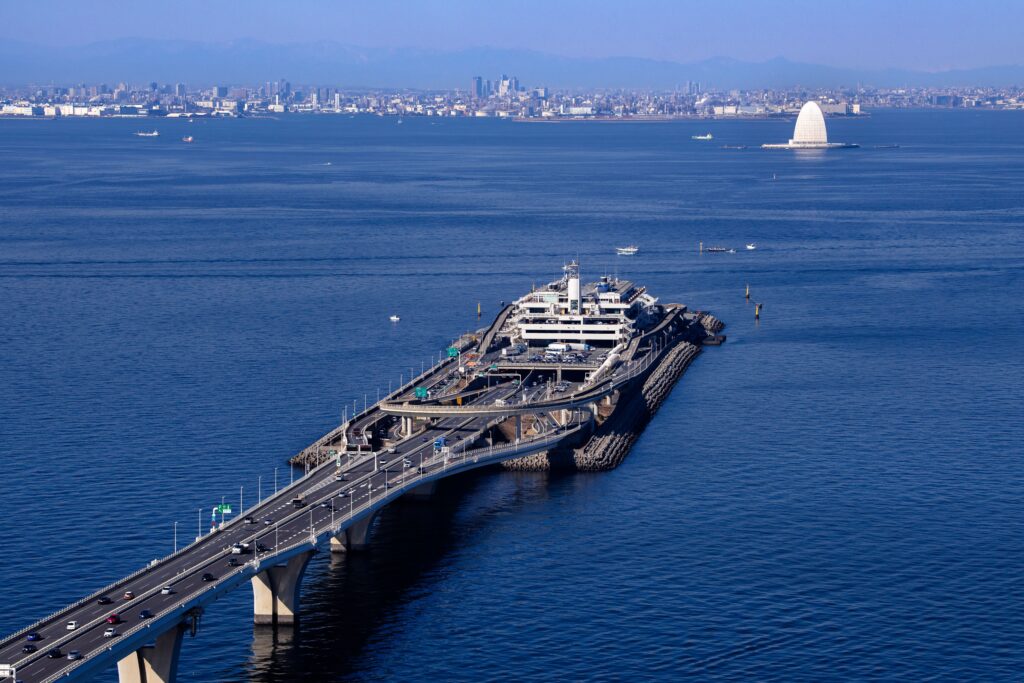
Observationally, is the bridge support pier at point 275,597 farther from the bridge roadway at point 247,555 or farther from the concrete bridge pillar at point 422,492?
the concrete bridge pillar at point 422,492

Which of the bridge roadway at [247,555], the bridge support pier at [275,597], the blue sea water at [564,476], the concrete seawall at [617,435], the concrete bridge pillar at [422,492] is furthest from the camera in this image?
the concrete seawall at [617,435]

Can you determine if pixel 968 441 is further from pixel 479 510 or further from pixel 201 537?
pixel 201 537

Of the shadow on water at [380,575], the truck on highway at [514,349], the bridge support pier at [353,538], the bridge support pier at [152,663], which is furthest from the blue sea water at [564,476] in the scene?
the truck on highway at [514,349]

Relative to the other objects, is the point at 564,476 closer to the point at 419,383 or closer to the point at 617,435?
the point at 617,435

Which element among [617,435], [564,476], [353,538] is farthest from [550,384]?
[353,538]

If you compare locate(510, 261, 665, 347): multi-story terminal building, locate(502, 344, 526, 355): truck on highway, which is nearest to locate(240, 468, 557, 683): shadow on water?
locate(502, 344, 526, 355): truck on highway

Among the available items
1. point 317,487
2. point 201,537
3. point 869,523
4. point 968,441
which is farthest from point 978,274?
point 201,537
